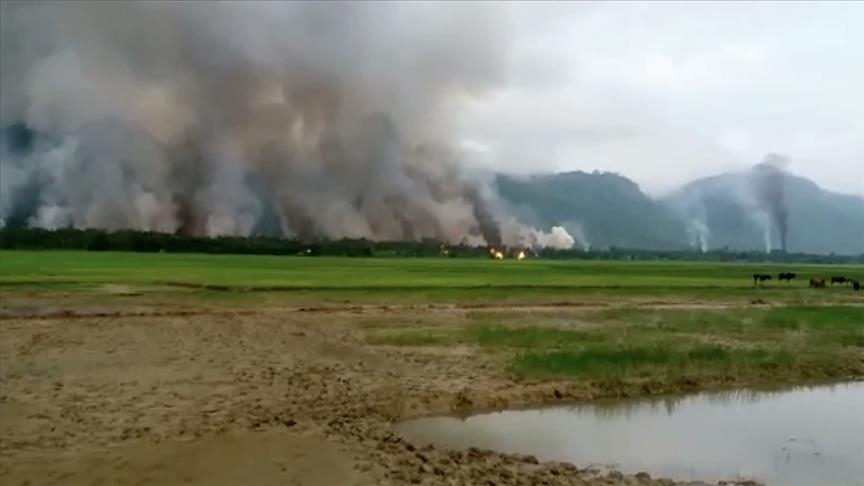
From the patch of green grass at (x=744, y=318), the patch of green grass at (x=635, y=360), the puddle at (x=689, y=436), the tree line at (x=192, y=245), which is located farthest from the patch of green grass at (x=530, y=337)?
the tree line at (x=192, y=245)

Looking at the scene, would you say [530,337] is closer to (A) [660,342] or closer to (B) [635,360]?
(A) [660,342]

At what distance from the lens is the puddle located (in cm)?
1366

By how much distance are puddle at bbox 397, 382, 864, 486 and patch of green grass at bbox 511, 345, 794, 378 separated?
262cm

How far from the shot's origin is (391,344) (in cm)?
2825

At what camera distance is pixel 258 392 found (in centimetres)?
1820

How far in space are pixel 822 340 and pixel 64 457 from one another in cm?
3167

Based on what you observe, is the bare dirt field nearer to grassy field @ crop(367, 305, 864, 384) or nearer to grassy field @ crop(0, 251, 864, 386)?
grassy field @ crop(367, 305, 864, 384)

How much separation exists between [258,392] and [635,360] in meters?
12.6

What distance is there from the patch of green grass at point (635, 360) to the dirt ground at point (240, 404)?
128 cm

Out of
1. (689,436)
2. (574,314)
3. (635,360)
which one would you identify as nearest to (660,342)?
(635,360)

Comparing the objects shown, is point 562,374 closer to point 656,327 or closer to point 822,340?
point 656,327

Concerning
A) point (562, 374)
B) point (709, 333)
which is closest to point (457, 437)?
point (562, 374)

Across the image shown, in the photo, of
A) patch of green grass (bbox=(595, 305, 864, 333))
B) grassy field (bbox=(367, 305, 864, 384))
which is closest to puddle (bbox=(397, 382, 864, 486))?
grassy field (bbox=(367, 305, 864, 384))

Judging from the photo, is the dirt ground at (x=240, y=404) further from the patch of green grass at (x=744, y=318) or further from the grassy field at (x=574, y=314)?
the patch of green grass at (x=744, y=318)
